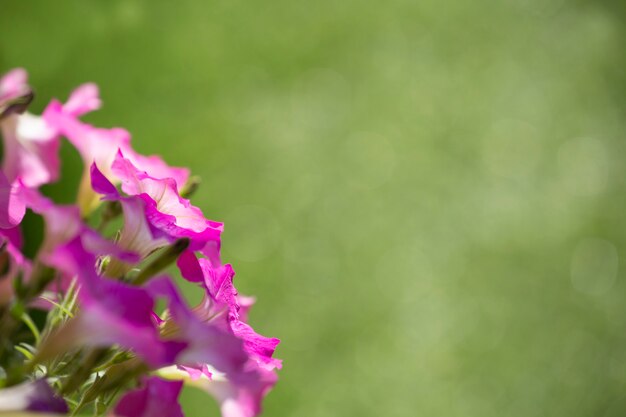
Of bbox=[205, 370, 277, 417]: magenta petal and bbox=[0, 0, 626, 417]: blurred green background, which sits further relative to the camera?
bbox=[0, 0, 626, 417]: blurred green background

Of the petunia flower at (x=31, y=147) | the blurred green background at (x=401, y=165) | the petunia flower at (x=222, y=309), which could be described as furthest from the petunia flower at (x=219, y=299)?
the blurred green background at (x=401, y=165)

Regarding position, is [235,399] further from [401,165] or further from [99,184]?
[401,165]

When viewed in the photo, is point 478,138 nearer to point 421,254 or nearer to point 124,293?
point 421,254

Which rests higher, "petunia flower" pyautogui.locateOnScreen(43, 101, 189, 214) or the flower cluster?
"petunia flower" pyautogui.locateOnScreen(43, 101, 189, 214)

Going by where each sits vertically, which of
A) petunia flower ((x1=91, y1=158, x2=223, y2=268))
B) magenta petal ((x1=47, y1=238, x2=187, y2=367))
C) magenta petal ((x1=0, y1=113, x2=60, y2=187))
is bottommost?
magenta petal ((x1=47, y1=238, x2=187, y2=367))

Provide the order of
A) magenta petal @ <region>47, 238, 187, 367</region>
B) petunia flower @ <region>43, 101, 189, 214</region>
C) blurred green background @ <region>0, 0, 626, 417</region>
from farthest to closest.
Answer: blurred green background @ <region>0, 0, 626, 417</region> < petunia flower @ <region>43, 101, 189, 214</region> < magenta petal @ <region>47, 238, 187, 367</region>

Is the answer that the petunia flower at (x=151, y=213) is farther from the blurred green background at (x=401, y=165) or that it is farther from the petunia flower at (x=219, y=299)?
the blurred green background at (x=401, y=165)

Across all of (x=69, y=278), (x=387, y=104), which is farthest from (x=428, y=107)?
(x=69, y=278)

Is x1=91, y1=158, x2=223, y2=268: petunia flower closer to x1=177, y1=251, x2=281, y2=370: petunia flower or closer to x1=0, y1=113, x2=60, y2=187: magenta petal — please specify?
x1=177, y1=251, x2=281, y2=370: petunia flower

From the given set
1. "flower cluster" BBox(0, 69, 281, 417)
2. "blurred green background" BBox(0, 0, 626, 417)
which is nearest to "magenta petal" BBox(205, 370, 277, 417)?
"flower cluster" BBox(0, 69, 281, 417)

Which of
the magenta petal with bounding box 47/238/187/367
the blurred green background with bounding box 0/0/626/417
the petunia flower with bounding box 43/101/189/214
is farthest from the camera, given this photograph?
the blurred green background with bounding box 0/0/626/417
